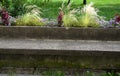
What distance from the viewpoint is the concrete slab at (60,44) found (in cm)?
735

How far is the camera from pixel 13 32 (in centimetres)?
840

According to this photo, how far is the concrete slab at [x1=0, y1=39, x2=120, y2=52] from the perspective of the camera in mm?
7352

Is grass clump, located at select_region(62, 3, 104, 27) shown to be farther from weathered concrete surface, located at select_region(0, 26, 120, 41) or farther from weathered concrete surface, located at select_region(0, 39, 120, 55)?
weathered concrete surface, located at select_region(0, 39, 120, 55)

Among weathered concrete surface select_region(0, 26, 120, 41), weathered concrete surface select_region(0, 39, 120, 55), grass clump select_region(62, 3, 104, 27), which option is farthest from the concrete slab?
grass clump select_region(62, 3, 104, 27)

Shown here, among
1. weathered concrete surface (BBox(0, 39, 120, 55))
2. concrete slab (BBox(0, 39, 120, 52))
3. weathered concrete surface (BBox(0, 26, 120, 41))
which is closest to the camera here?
weathered concrete surface (BBox(0, 39, 120, 55))

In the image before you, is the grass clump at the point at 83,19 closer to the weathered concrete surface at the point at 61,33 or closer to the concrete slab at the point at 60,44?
the weathered concrete surface at the point at 61,33

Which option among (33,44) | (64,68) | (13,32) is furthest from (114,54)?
(13,32)

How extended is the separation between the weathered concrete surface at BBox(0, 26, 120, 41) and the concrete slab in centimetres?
12

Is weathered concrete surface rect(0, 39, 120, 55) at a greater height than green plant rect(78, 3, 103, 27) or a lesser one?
lesser

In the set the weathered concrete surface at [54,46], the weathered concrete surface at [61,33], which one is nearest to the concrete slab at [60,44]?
the weathered concrete surface at [54,46]

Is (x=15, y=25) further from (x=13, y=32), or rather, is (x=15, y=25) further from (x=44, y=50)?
(x=44, y=50)

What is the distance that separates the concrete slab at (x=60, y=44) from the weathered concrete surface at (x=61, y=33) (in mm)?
119

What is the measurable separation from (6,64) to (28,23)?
5.29 feet

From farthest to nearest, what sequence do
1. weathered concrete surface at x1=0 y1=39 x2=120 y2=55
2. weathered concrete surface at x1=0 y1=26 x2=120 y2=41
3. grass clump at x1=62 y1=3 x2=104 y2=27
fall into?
grass clump at x1=62 y1=3 x2=104 y2=27 → weathered concrete surface at x1=0 y1=26 x2=120 y2=41 → weathered concrete surface at x1=0 y1=39 x2=120 y2=55
